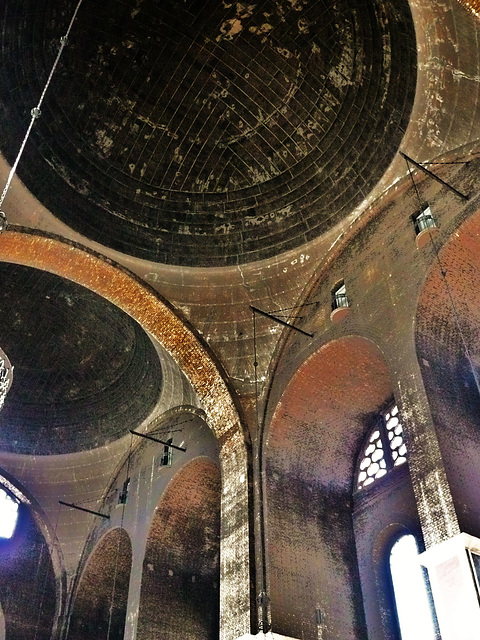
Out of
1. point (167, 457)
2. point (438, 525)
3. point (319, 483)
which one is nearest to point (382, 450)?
point (319, 483)

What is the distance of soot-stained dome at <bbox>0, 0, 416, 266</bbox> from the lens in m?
11.0

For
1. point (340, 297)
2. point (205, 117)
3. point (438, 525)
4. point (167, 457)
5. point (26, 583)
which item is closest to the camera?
point (438, 525)

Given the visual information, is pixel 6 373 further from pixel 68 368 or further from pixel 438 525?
pixel 68 368

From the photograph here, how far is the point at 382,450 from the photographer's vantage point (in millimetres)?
11445

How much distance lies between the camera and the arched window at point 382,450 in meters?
11.3

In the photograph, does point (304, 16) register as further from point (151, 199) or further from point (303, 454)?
point (303, 454)

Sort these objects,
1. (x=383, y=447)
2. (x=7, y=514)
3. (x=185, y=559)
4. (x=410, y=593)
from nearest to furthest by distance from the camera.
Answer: (x=410, y=593) < (x=383, y=447) < (x=185, y=559) < (x=7, y=514)

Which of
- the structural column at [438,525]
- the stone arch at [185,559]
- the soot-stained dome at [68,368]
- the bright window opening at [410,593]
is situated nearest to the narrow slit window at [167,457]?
the stone arch at [185,559]

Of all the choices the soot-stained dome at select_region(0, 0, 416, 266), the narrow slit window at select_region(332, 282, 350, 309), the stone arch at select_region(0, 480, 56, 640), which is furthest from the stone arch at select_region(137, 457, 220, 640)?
the soot-stained dome at select_region(0, 0, 416, 266)

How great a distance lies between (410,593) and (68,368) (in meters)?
9.92

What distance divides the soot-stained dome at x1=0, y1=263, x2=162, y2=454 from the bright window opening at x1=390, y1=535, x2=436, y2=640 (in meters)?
6.77

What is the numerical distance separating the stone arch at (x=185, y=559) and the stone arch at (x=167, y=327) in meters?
1.72

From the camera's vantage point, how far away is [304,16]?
37.2 ft

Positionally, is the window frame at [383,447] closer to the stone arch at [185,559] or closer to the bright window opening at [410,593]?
the bright window opening at [410,593]
